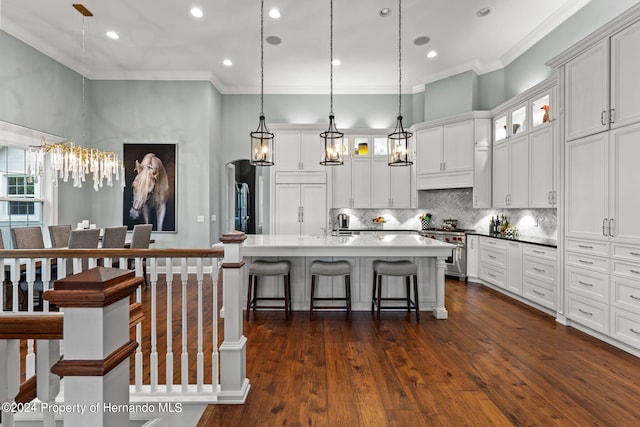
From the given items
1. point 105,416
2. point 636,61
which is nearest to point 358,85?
point 636,61

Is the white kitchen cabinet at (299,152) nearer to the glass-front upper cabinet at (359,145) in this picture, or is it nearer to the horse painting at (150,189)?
the glass-front upper cabinet at (359,145)

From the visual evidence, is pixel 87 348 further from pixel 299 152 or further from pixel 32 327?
pixel 299 152

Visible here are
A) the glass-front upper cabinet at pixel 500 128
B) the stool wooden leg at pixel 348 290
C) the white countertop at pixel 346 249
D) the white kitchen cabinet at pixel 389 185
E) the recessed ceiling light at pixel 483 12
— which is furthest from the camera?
the white kitchen cabinet at pixel 389 185

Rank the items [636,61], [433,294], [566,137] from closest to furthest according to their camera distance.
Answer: [636,61], [566,137], [433,294]

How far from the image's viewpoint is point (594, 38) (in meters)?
2.95

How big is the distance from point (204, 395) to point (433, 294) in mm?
2799

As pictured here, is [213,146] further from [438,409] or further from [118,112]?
[438,409]

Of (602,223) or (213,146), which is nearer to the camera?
(602,223)

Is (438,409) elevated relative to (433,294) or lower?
lower

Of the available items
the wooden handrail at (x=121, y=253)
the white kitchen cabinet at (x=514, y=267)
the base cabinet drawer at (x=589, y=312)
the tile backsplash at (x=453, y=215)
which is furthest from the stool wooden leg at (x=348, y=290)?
the tile backsplash at (x=453, y=215)

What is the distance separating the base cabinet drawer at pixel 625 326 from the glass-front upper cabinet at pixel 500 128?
121 inches

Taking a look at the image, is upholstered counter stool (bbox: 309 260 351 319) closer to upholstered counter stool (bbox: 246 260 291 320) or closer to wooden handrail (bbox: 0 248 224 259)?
upholstered counter stool (bbox: 246 260 291 320)

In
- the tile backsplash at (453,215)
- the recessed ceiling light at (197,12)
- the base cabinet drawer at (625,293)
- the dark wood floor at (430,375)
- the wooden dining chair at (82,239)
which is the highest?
the recessed ceiling light at (197,12)

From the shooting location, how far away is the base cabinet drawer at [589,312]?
2.86 metres
